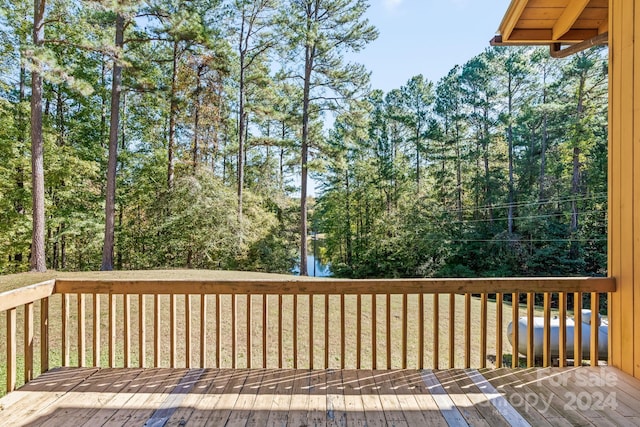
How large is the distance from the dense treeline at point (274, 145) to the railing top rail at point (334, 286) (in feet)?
26.5

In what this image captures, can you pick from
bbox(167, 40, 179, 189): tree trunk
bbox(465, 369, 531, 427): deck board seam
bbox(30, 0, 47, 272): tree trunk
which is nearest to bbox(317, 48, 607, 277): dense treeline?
bbox(167, 40, 179, 189): tree trunk

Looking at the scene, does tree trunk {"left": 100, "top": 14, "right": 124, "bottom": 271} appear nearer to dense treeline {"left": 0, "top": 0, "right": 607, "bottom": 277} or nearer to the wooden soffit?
dense treeline {"left": 0, "top": 0, "right": 607, "bottom": 277}

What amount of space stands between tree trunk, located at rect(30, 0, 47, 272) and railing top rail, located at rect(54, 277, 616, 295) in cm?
826

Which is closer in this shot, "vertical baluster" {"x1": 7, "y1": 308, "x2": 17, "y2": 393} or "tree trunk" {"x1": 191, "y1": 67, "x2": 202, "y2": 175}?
"vertical baluster" {"x1": 7, "y1": 308, "x2": 17, "y2": 393}

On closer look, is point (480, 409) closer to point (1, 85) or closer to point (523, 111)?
Answer: point (1, 85)

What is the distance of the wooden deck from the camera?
82.0 inches

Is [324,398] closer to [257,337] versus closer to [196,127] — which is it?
[257,337]

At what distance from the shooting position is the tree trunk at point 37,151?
29.2 feet

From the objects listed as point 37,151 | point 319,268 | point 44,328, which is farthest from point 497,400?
point 319,268

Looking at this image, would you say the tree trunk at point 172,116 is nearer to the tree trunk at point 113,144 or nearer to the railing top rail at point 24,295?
the tree trunk at point 113,144

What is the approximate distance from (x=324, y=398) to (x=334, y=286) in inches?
28.9

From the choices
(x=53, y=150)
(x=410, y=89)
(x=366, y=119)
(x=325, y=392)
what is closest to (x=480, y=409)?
(x=325, y=392)

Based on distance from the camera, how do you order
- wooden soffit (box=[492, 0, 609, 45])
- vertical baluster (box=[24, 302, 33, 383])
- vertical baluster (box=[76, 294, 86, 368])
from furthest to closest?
wooden soffit (box=[492, 0, 609, 45]) → vertical baluster (box=[76, 294, 86, 368]) → vertical baluster (box=[24, 302, 33, 383])

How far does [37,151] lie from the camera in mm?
9023
